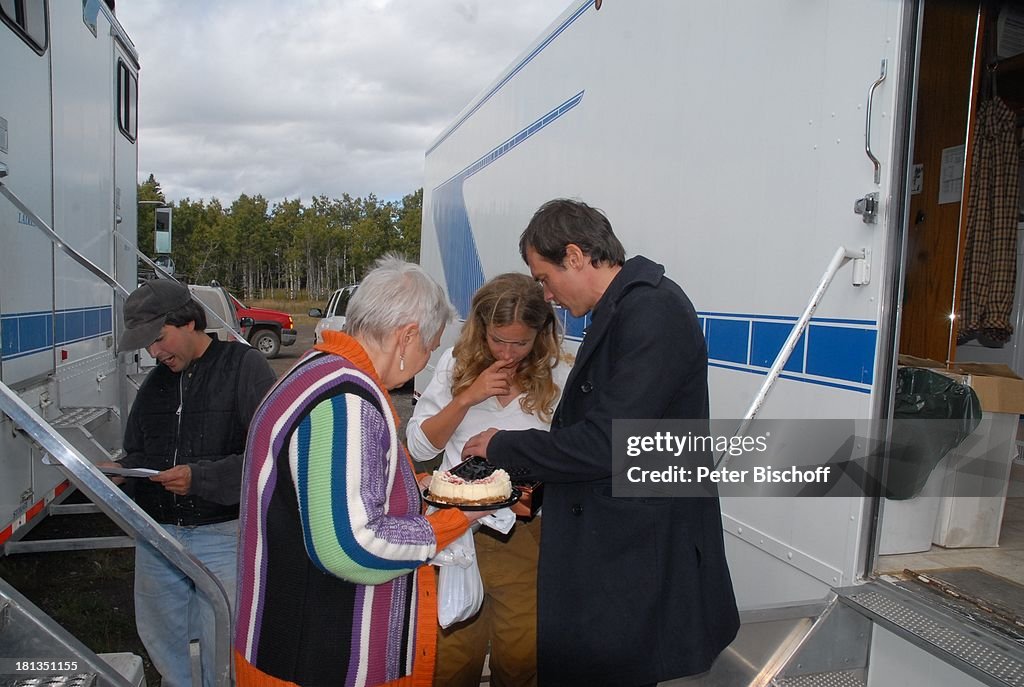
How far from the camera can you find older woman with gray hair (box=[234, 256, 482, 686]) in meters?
1.53

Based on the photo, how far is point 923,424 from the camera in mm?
2451

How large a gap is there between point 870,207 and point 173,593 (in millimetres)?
2842

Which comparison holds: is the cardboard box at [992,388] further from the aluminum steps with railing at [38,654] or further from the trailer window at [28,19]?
the trailer window at [28,19]

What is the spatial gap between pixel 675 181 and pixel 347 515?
79.8 inches

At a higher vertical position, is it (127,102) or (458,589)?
(127,102)

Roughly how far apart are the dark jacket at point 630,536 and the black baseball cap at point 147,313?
5.19 ft

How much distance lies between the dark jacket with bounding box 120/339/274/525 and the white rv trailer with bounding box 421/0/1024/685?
5.88 ft

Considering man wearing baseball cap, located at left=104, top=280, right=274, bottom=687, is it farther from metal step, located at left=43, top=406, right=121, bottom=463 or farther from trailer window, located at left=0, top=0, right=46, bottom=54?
trailer window, located at left=0, top=0, right=46, bottom=54

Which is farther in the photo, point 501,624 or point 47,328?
point 47,328

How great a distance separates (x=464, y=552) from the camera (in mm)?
1992

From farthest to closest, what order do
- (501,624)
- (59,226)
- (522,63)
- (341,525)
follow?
1. (522,63)
2. (59,226)
3. (501,624)
4. (341,525)

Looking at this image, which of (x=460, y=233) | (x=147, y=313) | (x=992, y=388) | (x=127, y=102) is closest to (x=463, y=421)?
(x=147, y=313)

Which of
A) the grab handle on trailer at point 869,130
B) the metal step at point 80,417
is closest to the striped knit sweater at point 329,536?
the grab handle on trailer at point 869,130

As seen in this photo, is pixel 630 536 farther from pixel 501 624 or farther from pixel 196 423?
pixel 196 423
